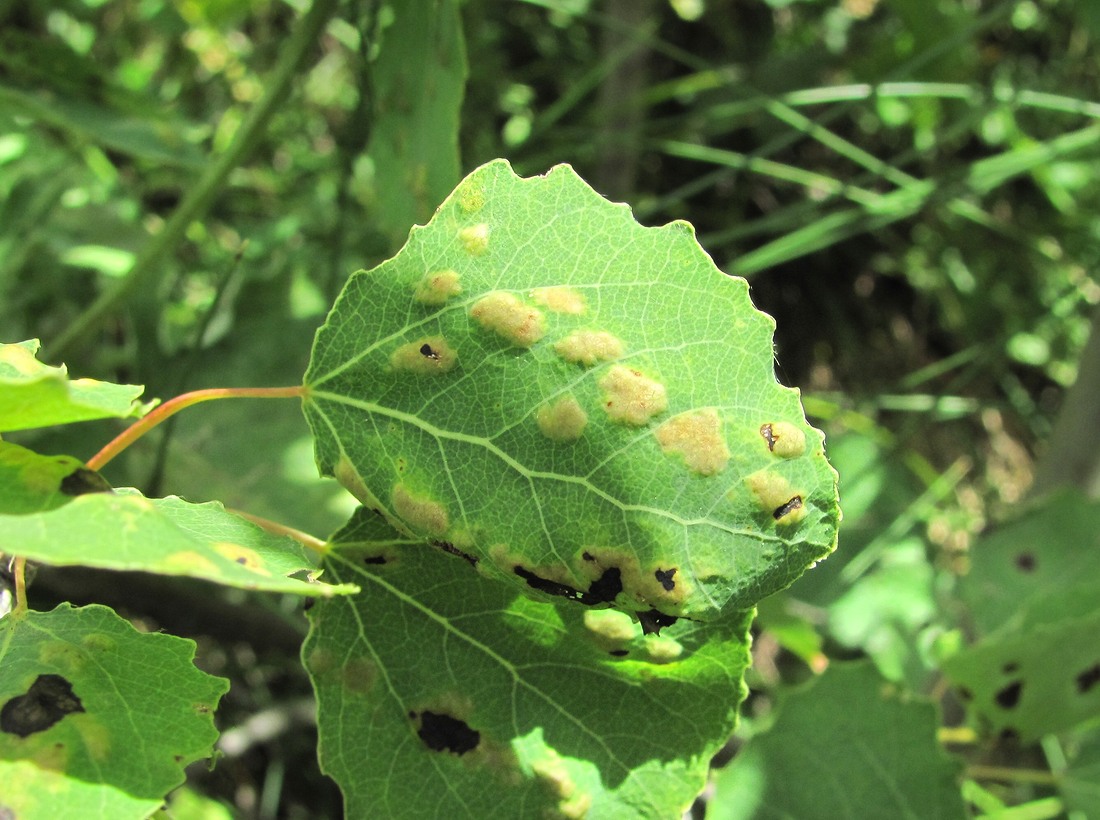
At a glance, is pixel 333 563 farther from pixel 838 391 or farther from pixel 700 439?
pixel 838 391

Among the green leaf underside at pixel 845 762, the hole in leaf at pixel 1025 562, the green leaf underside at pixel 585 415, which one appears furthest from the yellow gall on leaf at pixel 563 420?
the hole in leaf at pixel 1025 562

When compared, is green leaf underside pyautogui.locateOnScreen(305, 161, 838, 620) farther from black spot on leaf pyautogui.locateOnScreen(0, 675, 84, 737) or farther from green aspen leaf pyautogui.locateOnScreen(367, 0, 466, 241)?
green aspen leaf pyautogui.locateOnScreen(367, 0, 466, 241)

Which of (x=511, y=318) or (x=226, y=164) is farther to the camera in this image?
(x=226, y=164)

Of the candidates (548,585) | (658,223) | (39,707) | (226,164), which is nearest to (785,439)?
(548,585)

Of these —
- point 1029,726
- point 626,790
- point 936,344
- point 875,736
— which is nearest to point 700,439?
point 626,790

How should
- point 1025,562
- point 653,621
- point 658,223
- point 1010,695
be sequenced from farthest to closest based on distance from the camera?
point 658,223 → point 1025,562 → point 1010,695 → point 653,621

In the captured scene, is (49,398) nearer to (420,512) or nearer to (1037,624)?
(420,512)
